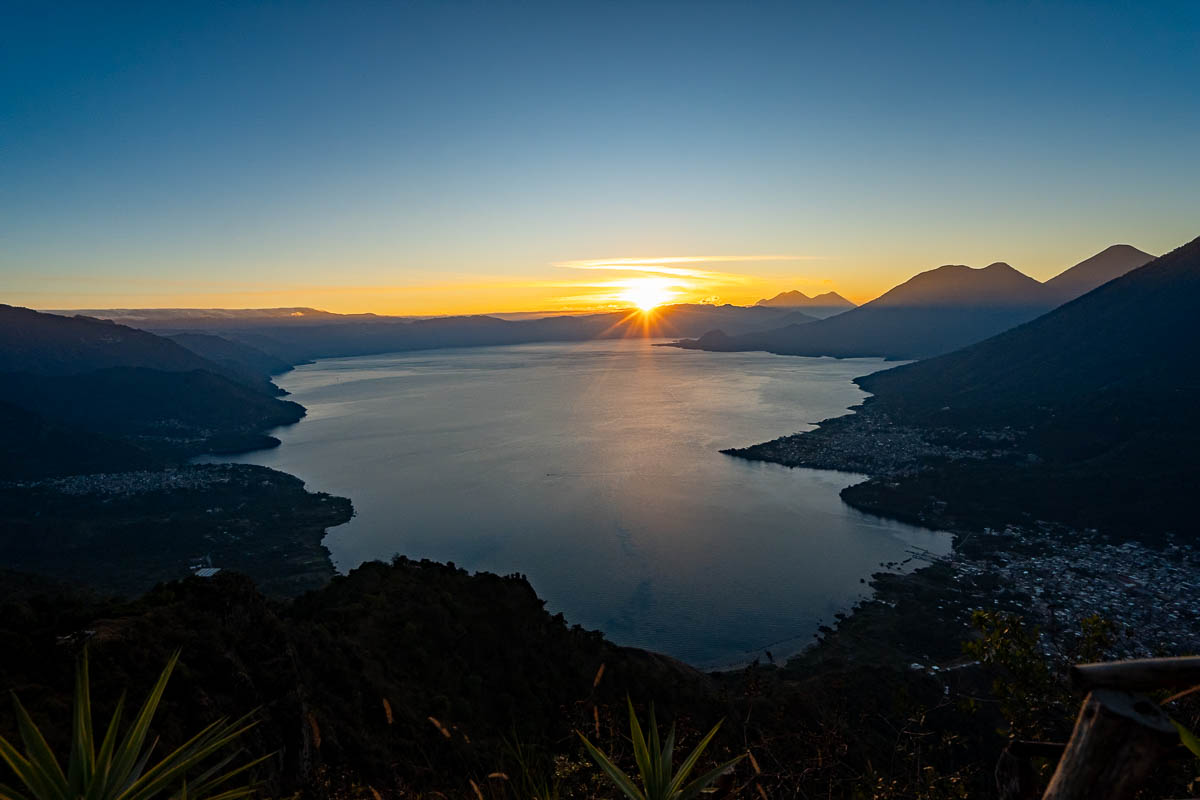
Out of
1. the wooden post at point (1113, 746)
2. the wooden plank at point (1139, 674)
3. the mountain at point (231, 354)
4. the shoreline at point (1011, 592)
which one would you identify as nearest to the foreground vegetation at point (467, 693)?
the wooden post at point (1113, 746)

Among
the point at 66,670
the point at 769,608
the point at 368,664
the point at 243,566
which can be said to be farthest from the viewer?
the point at 243,566

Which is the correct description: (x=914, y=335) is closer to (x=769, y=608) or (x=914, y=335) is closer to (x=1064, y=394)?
(x=1064, y=394)

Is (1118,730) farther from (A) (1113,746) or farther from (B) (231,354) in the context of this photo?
(B) (231,354)

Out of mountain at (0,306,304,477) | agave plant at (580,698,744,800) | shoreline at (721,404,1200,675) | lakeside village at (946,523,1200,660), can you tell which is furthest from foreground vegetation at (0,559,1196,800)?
mountain at (0,306,304,477)

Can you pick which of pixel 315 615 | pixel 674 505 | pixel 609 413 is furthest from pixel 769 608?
pixel 609 413

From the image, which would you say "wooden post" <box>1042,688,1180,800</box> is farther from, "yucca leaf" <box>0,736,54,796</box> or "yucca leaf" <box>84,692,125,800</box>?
"yucca leaf" <box>0,736,54,796</box>

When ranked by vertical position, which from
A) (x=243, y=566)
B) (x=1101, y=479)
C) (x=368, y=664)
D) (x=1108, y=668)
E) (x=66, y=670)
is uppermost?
(x=1108, y=668)
